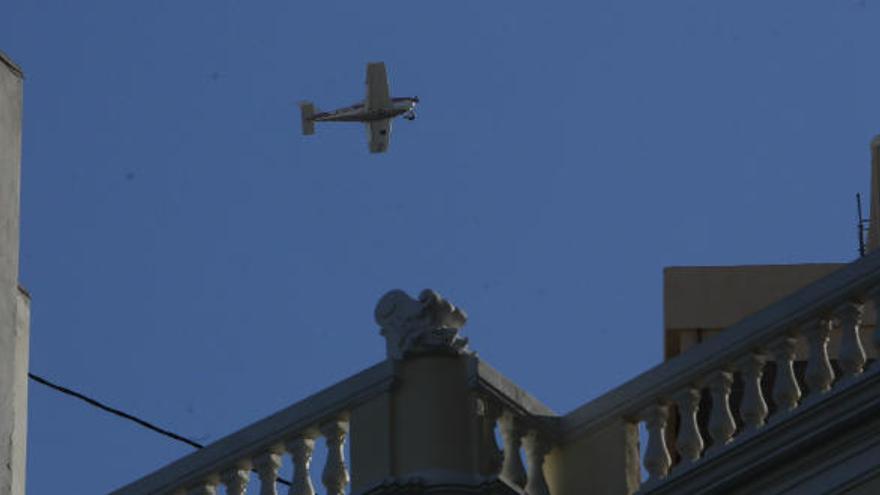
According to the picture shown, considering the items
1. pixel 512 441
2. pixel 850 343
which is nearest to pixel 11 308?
pixel 512 441

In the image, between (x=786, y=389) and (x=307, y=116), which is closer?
(x=786, y=389)

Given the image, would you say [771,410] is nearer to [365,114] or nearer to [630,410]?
[630,410]

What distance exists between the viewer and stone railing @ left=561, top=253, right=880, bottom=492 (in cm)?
1791

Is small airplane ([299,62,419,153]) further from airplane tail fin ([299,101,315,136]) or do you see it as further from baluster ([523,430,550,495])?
baluster ([523,430,550,495])

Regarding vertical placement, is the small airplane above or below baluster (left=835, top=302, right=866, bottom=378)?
above

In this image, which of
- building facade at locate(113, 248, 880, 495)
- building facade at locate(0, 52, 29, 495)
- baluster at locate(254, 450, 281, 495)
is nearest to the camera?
building facade at locate(0, 52, 29, 495)

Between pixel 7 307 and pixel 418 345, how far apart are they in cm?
262

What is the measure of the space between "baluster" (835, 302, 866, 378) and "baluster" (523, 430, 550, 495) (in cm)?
174

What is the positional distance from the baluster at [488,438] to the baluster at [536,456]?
0.21m

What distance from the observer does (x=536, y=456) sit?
18406 mm

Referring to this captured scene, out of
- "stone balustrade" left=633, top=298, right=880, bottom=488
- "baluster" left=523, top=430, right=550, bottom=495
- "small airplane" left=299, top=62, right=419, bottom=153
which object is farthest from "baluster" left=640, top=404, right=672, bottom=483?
"small airplane" left=299, top=62, right=419, bottom=153

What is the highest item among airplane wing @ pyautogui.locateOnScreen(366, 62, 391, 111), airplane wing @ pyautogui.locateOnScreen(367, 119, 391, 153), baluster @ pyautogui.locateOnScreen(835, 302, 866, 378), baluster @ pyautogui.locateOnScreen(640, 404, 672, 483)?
airplane wing @ pyautogui.locateOnScreen(366, 62, 391, 111)

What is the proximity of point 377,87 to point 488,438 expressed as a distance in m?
67.7

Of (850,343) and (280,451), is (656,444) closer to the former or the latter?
(850,343)
